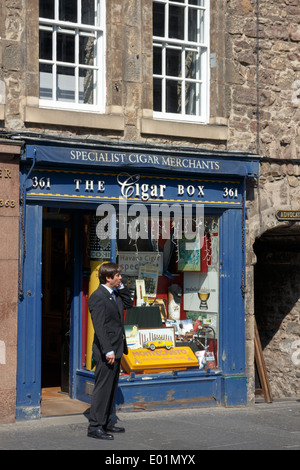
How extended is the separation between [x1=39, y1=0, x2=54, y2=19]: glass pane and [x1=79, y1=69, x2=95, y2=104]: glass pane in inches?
32.9

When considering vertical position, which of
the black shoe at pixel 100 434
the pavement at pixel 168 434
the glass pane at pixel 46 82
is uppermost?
the glass pane at pixel 46 82

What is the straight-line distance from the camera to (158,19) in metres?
12.1

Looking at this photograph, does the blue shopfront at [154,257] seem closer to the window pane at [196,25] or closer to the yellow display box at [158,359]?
the yellow display box at [158,359]

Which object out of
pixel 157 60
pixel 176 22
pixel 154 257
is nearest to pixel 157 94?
pixel 157 60

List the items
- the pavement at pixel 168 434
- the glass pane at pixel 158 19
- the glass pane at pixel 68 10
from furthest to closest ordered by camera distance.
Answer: the glass pane at pixel 158 19
the glass pane at pixel 68 10
the pavement at pixel 168 434

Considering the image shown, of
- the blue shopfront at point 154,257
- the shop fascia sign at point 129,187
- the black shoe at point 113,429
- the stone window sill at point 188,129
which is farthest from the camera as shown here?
the stone window sill at point 188,129

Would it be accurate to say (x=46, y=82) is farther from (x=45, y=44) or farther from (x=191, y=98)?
(x=191, y=98)

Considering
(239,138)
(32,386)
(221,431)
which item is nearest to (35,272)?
(32,386)

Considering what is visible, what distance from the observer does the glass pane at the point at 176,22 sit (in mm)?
12273

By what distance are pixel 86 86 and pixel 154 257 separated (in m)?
2.58

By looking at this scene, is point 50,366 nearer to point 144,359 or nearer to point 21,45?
point 144,359

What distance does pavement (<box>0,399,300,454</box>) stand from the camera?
9008mm

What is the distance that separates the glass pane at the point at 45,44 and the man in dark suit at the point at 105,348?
10.4 ft

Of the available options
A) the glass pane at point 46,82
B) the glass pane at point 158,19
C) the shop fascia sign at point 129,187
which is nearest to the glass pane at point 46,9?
the glass pane at point 46,82
